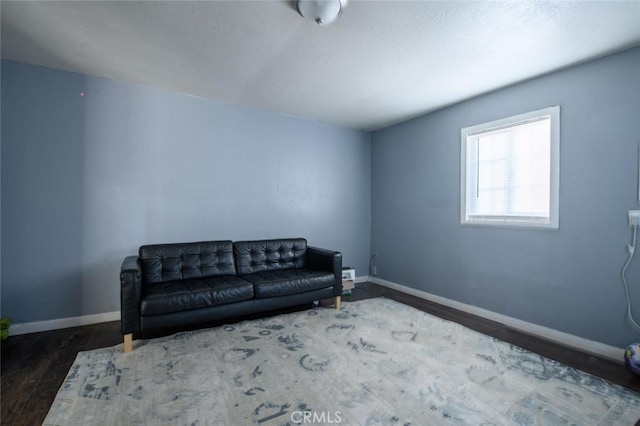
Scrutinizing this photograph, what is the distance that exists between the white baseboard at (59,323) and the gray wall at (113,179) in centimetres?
5

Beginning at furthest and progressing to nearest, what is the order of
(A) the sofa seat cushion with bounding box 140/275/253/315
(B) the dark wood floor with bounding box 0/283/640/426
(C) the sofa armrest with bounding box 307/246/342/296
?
(C) the sofa armrest with bounding box 307/246/342/296
(A) the sofa seat cushion with bounding box 140/275/253/315
(B) the dark wood floor with bounding box 0/283/640/426

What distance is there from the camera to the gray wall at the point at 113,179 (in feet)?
9.32

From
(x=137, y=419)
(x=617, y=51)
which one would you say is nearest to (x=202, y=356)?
(x=137, y=419)

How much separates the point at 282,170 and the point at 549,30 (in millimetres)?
3195

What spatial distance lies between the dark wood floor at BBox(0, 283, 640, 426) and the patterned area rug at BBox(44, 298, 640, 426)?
0.12m

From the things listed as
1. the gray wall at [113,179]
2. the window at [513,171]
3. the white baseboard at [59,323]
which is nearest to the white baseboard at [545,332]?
the window at [513,171]

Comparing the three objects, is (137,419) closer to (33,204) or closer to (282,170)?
(33,204)

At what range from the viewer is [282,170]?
14.1ft

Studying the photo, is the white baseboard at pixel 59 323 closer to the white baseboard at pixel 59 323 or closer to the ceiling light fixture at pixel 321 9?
the white baseboard at pixel 59 323

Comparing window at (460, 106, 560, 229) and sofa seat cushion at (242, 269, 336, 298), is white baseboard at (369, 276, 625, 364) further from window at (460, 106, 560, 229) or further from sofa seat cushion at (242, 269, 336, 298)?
sofa seat cushion at (242, 269, 336, 298)
